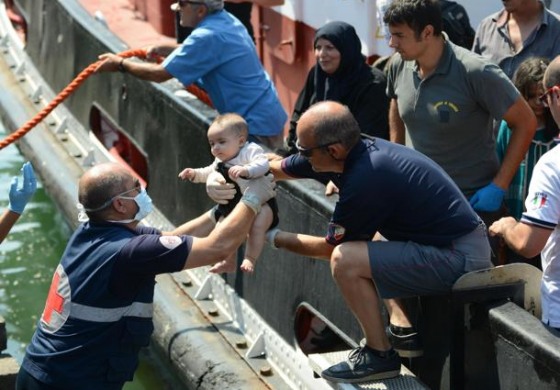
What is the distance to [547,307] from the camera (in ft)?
14.8

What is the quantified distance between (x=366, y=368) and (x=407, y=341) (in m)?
0.26

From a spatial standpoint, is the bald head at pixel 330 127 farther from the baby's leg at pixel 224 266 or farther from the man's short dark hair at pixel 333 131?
the baby's leg at pixel 224 266

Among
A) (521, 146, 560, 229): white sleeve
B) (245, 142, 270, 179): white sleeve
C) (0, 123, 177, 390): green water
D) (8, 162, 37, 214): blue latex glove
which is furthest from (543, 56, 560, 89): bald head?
(0, 123, 177, 390): green water

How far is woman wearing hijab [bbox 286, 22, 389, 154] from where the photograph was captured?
6340mm

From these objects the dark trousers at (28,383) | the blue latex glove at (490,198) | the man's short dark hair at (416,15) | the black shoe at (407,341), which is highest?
the man's short dark hair at (416,15)

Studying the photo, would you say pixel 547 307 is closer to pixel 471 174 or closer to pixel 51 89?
pixel 471 174

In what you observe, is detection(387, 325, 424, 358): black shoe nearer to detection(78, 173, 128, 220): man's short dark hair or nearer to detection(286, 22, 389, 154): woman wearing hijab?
detection(78, 173, 128, 220): man's short dark hair

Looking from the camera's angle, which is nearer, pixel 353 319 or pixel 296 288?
pixel 353 319

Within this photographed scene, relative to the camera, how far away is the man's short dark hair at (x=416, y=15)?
5418 millimetres

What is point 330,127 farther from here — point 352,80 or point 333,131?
point 352,80

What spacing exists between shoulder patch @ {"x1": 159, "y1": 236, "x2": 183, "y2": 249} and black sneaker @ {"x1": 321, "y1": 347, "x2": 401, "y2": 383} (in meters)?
0.82

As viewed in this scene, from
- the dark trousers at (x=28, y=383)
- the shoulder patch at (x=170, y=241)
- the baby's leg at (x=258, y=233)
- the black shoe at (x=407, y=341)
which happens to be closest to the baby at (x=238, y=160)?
the baby's leg at (x=258, y=233)

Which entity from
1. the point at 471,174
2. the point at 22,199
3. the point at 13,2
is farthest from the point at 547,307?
the point at 13,2

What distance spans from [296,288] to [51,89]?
5075 millimetres
